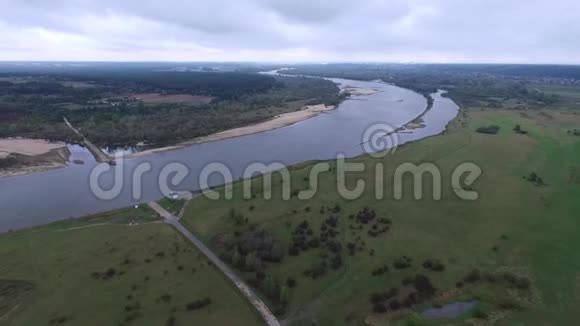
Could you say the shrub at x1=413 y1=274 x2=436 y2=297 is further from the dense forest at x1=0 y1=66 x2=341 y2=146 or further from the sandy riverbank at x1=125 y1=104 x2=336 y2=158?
the dense forest at x1=0 y1=66 x2=341 y2=146

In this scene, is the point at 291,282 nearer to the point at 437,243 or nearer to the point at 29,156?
the point at 437,243

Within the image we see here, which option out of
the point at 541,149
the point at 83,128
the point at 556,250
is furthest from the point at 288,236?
the point at 83,128

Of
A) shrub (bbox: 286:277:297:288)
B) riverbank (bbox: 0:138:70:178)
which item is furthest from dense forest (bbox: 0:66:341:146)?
shrub (bbox: 286:277:297:288)

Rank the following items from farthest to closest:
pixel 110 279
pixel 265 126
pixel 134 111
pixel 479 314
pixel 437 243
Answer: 1. pixel 134 111
2. pixel 265 126
3. pixel 437 243
4. pixel 110 279
5. pixel 479 314

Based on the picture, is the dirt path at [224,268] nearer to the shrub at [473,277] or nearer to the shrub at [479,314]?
the shrub at [479,314]

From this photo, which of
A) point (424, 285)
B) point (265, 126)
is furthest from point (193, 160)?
point (424, 285)
